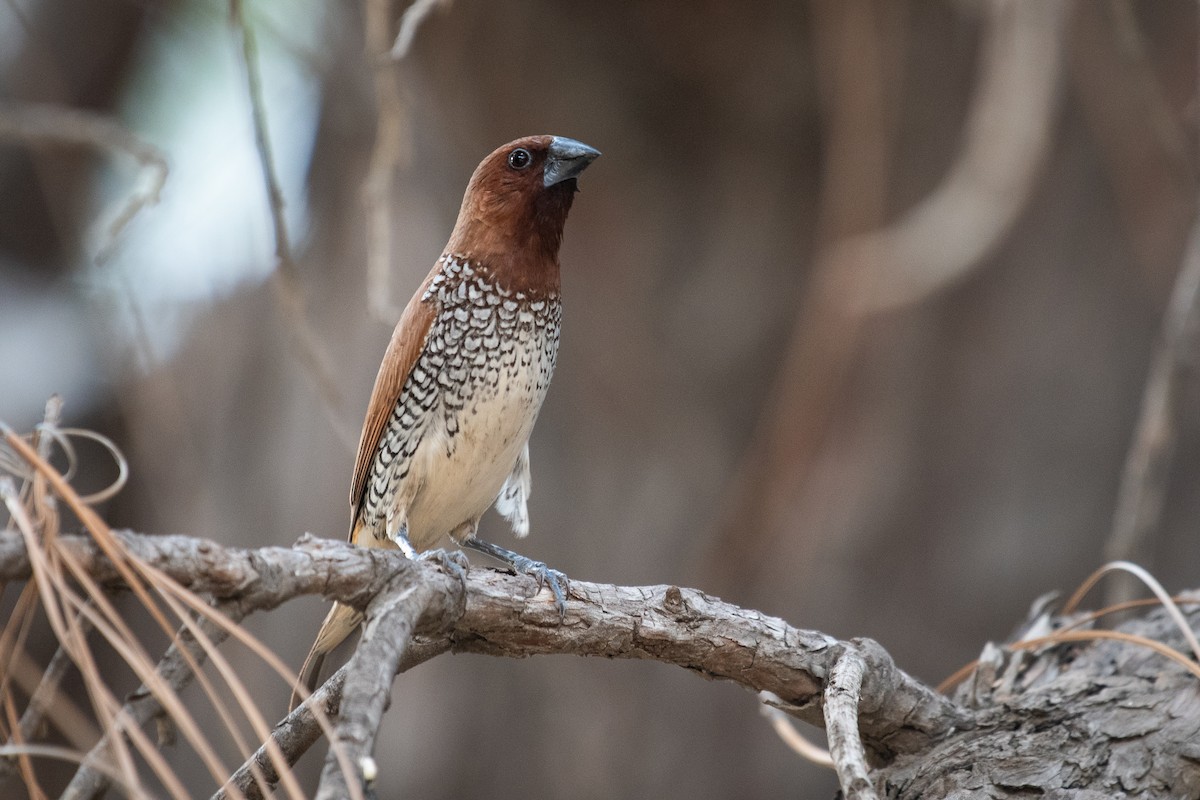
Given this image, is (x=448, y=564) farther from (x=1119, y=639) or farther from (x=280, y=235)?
(x=1119, y=639)

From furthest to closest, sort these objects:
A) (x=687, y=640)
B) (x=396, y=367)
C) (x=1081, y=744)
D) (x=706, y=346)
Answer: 1. (x=706, y=346)
2. (x=396, y=367)
3. (x=1081, y=744)
4. (x=687, y=640)

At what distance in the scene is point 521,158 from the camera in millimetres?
3045

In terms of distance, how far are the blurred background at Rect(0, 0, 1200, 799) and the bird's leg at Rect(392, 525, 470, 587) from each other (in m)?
1.60

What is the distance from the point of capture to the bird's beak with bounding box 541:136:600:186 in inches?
117

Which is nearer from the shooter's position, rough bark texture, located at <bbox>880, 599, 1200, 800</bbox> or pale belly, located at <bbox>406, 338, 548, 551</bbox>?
rough bark texture, located at <bbox>880, 599, 1200, 800</bbox>

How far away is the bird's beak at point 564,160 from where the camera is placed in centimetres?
298

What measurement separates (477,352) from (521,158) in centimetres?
55

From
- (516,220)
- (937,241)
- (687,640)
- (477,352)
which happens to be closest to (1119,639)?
(687,640)

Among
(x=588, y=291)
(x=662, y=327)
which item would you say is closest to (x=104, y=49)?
(x=588, y=291)

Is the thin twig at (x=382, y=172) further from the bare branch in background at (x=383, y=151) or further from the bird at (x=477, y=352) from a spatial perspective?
the bird at (x=477, y=352)

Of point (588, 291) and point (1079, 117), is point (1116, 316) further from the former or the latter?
point (588, 291)

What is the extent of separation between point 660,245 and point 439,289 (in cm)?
230

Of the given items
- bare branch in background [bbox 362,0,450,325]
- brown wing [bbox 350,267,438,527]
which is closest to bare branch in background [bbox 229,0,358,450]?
bare branch in background [bbox 362,0,450,325]

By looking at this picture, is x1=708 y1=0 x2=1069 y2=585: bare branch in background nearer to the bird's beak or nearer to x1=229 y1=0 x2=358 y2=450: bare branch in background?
the bird's beak
